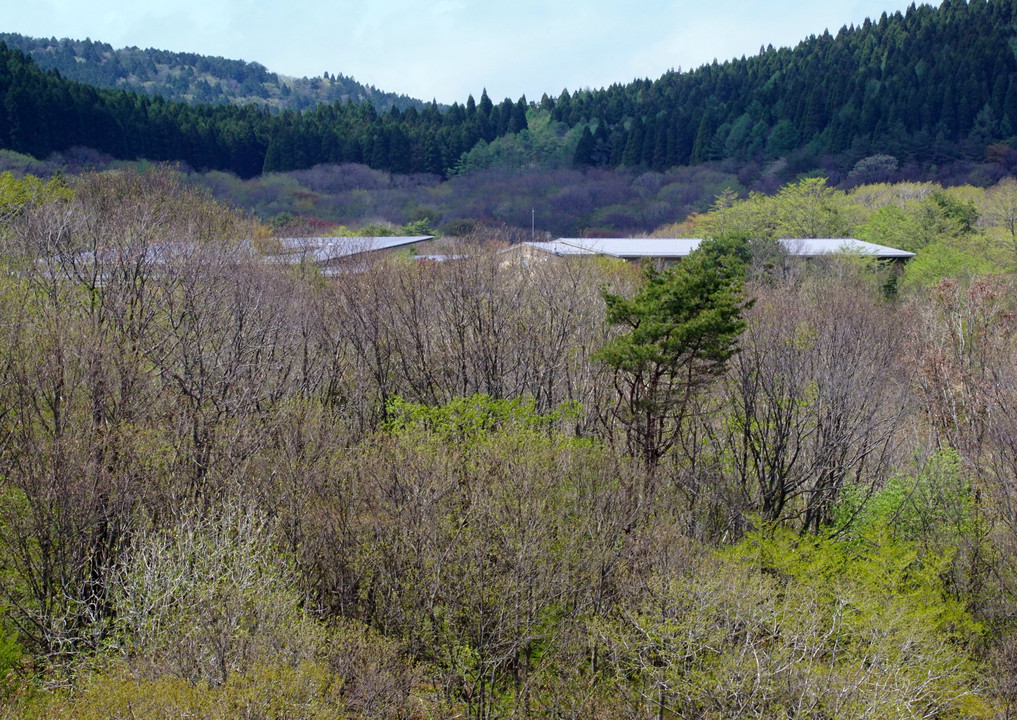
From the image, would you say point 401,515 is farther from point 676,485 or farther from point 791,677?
point 676,485

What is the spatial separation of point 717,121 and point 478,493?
304ft

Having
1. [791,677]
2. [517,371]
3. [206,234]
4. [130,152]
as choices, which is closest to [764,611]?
[791,677]

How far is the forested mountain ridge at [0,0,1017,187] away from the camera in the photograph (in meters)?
79.6

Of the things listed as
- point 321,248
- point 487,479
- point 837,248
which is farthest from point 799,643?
point 837,248

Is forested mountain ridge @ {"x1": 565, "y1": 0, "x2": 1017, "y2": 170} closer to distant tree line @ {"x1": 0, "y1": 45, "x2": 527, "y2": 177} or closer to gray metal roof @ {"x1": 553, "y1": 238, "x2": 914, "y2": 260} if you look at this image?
distant tree line @ {"x1": 0, "y1": 45, "x2": 527, "y2": 177}

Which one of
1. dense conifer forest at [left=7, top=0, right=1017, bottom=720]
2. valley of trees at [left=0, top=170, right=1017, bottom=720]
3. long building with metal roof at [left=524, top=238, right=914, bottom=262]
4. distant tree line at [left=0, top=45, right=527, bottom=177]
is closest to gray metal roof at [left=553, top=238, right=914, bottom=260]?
long building with metal roof at [left=524, top=238, right=914, bottom=262]

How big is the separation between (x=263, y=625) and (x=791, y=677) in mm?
9267

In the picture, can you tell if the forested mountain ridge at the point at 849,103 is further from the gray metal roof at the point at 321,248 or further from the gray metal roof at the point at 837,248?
the gray metal roof at the point at 321,248

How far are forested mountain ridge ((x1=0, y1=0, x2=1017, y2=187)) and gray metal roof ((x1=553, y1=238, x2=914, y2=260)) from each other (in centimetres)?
3598

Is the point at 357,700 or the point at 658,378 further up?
the point at 658,378

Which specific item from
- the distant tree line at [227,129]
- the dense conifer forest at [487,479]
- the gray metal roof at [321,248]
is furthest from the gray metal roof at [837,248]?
the distant tree line at [227,129]

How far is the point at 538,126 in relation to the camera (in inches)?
4350

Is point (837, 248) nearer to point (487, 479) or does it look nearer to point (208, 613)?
point (487, 479)

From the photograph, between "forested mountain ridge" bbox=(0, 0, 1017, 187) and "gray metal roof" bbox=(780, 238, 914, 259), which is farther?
"forested mountain ridge" bbox=(0, 0, 1017, 187)
